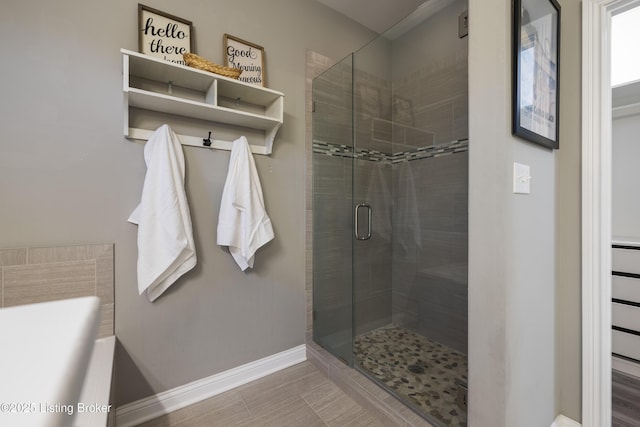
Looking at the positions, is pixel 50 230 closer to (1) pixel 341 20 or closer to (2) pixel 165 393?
(2) pixel 165 393

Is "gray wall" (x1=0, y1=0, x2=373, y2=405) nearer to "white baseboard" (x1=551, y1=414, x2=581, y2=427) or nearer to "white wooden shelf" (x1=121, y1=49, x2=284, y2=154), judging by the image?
"white wooden shelf" (x1=121, y1=49, x2=284, y2=154)

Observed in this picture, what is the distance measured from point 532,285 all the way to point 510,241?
326mm

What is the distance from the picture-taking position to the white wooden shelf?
1.41m

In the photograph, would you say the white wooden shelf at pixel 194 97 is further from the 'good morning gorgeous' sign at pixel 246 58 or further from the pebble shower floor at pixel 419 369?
the pebble shower floor at pixel 419 369

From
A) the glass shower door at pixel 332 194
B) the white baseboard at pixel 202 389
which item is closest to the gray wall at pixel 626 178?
the glass shower door at pixel 332 194

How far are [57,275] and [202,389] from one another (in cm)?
102

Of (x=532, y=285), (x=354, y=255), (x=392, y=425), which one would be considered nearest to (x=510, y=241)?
(x=532, y=285)

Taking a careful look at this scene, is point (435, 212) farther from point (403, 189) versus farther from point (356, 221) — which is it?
point (356, 221)

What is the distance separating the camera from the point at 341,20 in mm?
2355

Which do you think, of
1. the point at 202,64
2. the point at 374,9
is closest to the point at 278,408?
the point at 202,64

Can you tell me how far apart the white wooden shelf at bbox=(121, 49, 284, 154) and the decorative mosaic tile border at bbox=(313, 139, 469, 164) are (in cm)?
47

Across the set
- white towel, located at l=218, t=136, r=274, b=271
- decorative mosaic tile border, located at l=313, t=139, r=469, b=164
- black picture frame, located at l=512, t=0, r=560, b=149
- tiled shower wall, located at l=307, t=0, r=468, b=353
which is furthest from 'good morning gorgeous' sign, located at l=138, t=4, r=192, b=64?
black picture frame, located at l=512, t=0, r=560, b=149

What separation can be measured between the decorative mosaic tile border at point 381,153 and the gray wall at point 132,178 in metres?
0.24

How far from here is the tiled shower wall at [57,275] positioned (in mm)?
1235
